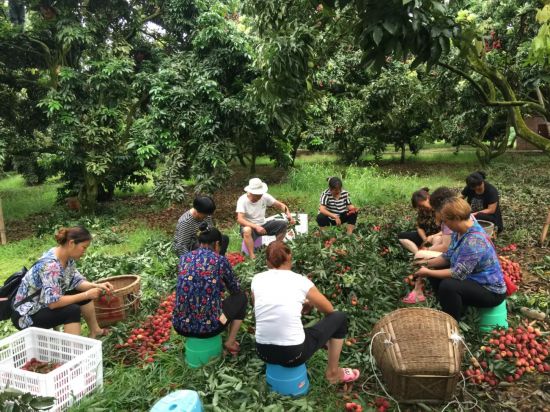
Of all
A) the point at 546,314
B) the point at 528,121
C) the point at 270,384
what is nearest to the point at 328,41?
the point at 546,314

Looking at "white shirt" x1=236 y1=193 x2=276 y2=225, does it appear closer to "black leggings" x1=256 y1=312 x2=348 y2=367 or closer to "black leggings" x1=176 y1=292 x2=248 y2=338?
"black leggings" x1=176 y1=292 x2=248 y2=338

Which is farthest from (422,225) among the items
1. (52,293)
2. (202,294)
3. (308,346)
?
(52,293)

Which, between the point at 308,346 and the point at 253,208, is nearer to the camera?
the point at 308,346

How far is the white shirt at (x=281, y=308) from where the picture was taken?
114 inches

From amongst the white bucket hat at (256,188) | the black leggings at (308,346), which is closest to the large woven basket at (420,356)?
the black leggings at (308,346)

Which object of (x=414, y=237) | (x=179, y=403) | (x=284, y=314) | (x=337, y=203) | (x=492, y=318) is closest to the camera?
(x=179, y=403)

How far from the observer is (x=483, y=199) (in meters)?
5.77

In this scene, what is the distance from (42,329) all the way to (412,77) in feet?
35.8

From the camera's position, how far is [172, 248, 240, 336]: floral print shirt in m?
3.28

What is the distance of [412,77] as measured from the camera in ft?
38.0

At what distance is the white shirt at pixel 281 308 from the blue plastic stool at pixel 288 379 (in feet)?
0.82

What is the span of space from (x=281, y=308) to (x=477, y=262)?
5.47ft

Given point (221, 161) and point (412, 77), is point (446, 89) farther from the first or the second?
point (221, 161)

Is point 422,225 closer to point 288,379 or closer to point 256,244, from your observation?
point 256,244
